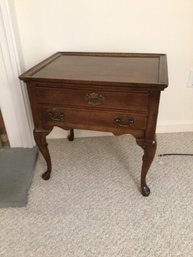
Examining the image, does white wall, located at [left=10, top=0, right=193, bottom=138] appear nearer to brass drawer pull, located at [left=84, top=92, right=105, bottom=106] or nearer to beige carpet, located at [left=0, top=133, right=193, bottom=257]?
brass drawer pull, located at [left=84, top=92, right=105, bottom=106]

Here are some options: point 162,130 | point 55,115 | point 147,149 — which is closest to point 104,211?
point 147,149

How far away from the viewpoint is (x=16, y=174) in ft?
4.27

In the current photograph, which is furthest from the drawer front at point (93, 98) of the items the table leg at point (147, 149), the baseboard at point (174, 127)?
the baseboard at point (174, 127)

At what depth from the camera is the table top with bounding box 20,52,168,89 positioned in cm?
89

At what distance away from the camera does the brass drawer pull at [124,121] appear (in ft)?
3.14

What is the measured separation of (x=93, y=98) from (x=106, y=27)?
548mm

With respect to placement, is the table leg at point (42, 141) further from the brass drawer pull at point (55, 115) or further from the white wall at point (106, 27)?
the white wall at point (106, 27)

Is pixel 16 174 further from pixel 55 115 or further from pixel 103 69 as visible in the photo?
pixel 103 69

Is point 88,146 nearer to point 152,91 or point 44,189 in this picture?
point 44,189

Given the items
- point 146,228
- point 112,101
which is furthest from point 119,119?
point 146,228

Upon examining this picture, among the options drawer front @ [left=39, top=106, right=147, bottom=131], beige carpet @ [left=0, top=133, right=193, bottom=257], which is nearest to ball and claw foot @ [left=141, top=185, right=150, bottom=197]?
beige carpet @ [left=0, top=133, right=193, bottom=257]

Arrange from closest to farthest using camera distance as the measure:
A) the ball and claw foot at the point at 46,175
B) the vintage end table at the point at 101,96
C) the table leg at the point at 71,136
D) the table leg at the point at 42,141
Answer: the vintage end table at the point at 101,96 → the table leg at the point at 42,141 → the ball and claw foot at the point at 46,175 → the table leg at the point at 71,136

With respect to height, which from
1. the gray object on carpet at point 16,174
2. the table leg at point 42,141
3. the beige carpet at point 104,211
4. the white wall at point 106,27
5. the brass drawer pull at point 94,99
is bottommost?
the beige carpet at point 104,211

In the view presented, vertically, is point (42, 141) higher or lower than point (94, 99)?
lower
